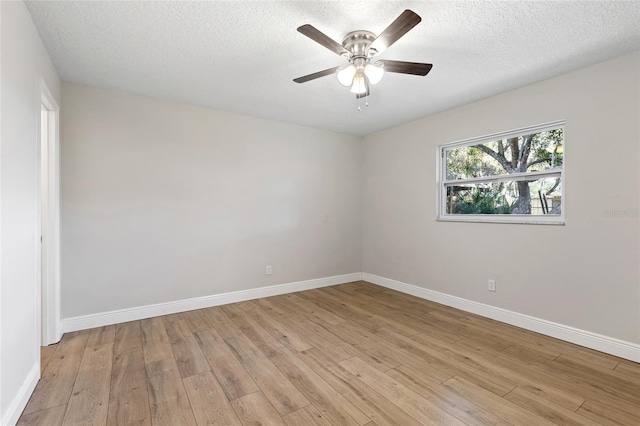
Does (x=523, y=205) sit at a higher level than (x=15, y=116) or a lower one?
lower

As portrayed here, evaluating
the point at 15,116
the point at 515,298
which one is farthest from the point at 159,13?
the point at 515,298

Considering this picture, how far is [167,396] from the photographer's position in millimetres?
1882

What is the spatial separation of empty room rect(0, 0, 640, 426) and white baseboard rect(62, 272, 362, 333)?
0.07 ft

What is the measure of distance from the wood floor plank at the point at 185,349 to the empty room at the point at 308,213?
27 mm

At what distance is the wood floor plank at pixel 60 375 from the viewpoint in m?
1.82

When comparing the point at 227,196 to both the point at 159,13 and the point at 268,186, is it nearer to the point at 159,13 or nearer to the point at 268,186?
the point at 268,186

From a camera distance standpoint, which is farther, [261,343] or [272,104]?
[272,104]

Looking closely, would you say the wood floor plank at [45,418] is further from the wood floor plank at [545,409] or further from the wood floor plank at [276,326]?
the wood floor plank at [545,409]

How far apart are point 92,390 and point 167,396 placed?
1.77ft

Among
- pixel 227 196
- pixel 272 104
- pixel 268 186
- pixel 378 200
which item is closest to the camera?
pixel 272 104

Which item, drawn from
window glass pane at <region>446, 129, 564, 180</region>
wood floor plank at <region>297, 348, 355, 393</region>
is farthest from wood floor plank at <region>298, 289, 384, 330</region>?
window glass pane at <region>446, 129, 564, 180</region>

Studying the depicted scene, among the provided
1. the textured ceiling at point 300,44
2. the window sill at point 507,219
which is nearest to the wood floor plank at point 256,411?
the textured ceiling at point 300,44

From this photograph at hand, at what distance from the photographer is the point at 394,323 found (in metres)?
3.08

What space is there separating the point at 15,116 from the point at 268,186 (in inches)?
102
